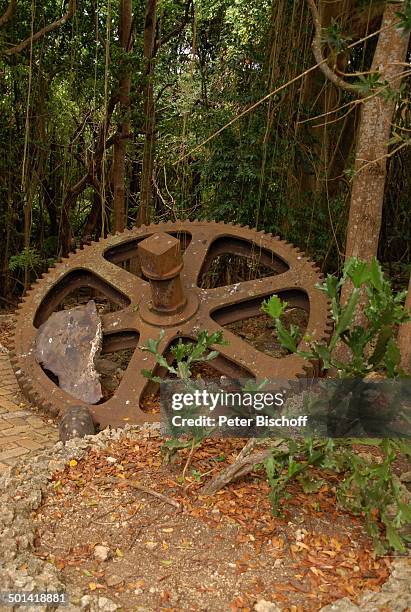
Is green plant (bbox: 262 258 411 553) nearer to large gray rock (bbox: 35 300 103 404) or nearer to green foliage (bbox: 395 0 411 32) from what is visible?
green foliage (bbox: 395 0 411 32)

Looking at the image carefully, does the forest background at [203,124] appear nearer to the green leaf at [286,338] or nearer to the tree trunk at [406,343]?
the tree trunk at [406,343]

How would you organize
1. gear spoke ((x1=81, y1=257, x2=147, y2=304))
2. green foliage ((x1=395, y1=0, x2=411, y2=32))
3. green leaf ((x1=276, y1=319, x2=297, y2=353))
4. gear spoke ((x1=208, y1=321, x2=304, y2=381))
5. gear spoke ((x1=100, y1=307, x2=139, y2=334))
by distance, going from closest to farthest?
green foliage ((x1=395, y1=0, x2=411, y2=32)), green leaf ((x1=276, y1=319, x2=297, y2=353)), gear spoke ((x1=208, y1=321, x2=304, y2=381)), gear spoke ((x1=100, y1=307, x2=139, y2=334)), gear spoke ((x1=81, y1=257, x2=147, y2=304))

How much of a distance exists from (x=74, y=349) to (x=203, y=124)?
3279 millimetres

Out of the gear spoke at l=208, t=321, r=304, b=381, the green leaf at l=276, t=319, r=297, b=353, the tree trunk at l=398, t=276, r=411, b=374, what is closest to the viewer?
the green leaf at l=276, t=319, r=297, b=353

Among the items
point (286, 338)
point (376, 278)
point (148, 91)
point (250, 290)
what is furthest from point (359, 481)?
point (148, 91)

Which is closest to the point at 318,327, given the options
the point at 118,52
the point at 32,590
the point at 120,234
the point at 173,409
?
the point at 173,409

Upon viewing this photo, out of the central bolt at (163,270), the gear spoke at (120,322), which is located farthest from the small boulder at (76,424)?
the central bolt at (163,270)

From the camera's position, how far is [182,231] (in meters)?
5.38

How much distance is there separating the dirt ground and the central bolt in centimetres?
158

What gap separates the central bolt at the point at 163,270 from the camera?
433cm

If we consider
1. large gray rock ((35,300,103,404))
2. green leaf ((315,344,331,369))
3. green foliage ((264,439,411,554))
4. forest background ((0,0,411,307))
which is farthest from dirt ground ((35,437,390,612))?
forest background ((0,0,411,307))

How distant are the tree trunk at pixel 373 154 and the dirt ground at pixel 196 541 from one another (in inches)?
66.0

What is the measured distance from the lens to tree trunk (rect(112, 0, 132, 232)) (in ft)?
23.2

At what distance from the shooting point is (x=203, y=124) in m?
6.77
